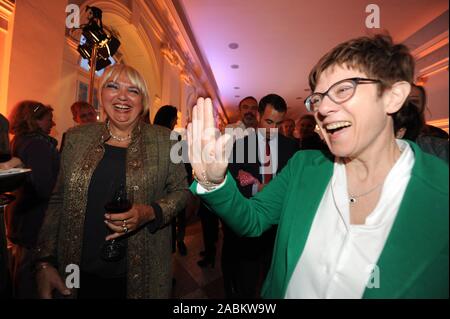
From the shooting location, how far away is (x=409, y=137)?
966mm

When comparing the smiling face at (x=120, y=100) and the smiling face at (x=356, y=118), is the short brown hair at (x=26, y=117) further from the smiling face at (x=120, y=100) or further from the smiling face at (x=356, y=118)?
the smiling face at (x=356, y=118)

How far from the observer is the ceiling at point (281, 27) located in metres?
4.94

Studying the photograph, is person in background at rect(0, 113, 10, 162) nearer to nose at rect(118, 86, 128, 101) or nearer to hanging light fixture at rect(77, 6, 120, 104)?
nose at rect(118, 86, 128, 101)

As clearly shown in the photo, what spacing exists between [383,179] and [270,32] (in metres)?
6.43

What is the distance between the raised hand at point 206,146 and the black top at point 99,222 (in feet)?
2.04

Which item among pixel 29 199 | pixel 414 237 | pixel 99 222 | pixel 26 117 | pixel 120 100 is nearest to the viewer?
pixel 414 237

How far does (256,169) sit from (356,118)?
146cm

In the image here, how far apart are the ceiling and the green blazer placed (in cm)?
398

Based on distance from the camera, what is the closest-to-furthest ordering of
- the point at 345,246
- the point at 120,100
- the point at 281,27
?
the point at 345,246 < the point at 120,100 < the point at 281,27

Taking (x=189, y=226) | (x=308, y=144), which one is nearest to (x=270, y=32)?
(x=308, y=144)

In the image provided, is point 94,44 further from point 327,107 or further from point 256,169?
point 327,107

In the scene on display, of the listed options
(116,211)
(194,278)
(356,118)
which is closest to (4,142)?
(116,211)

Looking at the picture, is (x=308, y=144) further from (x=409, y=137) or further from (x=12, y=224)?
(x=12, y=224)

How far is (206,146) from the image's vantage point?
858 mm
